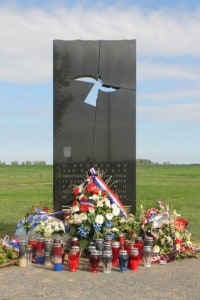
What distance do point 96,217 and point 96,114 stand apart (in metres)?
2.16

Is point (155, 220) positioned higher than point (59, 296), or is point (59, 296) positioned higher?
point (155, 220)

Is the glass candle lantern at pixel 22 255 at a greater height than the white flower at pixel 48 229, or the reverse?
the white flower at pixel 48 229

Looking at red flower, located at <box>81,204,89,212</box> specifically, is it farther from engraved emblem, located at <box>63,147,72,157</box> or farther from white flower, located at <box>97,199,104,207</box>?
engraved emblem, located at <box>63,147,72,157</box>

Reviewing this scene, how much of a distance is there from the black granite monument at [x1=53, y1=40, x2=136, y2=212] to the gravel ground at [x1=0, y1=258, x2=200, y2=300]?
7.21ft

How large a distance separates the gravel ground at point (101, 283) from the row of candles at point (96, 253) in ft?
0.33

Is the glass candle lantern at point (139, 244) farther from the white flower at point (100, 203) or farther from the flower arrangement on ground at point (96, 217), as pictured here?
the white flower at point (100, 203)

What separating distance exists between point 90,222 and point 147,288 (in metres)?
1.80

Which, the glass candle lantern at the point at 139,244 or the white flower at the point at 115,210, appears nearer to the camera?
the glass candle lantern at the point at 139,244

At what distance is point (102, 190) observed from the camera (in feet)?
25.5

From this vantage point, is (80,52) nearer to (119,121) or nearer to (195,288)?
(119,121)

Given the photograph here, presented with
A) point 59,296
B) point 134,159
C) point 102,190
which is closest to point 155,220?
point 102,190

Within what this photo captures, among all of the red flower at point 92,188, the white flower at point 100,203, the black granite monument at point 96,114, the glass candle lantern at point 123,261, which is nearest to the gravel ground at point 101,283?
the glass candle lantern at point 123,261

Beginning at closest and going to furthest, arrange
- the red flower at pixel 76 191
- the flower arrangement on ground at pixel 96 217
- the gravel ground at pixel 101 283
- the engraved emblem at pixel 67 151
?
the gravel ground at pixel 101 283
the flower arrangement on ground at pixel 96 217
the red flower at pixel 76 191
the engraved emblem at pixel 67 151

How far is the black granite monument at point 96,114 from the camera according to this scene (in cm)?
859
